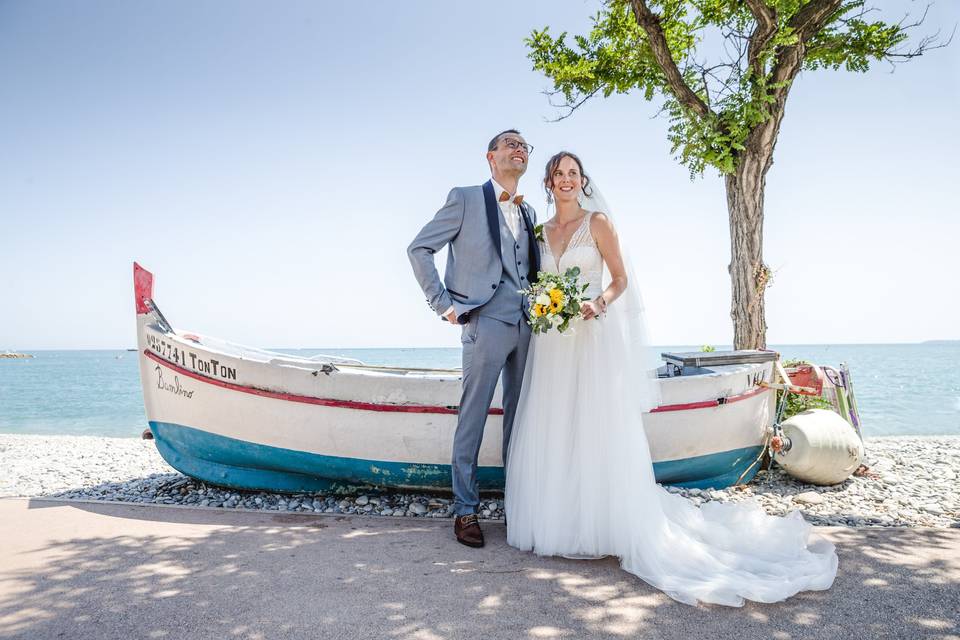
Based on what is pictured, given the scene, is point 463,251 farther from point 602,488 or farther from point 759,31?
point 759,31

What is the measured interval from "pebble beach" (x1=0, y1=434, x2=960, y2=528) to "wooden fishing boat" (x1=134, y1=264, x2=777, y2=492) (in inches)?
6.0

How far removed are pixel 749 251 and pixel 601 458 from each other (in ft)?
14.2

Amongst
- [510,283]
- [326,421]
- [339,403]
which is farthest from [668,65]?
[326,421]

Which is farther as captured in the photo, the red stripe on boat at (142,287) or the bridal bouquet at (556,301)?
the red stripe on boat at (142,287)

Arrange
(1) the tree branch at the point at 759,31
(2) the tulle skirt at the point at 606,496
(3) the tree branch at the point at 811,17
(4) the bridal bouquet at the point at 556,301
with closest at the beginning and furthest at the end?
(2) the tulle skirt at the point at 606,496, (4) the bridal bouquet at the point at 556,301, (1) the tree branch at the point at 759,31, (3) the tree branch at the point at 811,17

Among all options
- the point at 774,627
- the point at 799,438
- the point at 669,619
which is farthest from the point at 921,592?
the point at 799,438

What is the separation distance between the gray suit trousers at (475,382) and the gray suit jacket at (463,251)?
0.15 meters

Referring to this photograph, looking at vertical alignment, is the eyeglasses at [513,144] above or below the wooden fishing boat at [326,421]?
above

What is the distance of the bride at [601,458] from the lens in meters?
2.72

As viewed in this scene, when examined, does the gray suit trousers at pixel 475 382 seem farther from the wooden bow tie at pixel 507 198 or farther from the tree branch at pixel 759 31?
the tree branch at pixel 759 31

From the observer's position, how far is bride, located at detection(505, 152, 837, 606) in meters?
2.72

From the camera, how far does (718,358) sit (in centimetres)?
499

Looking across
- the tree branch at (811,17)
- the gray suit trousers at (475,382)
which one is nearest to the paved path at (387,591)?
the gray suit trousers at (475,382)

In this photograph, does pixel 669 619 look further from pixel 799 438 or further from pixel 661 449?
pixel 799 438
